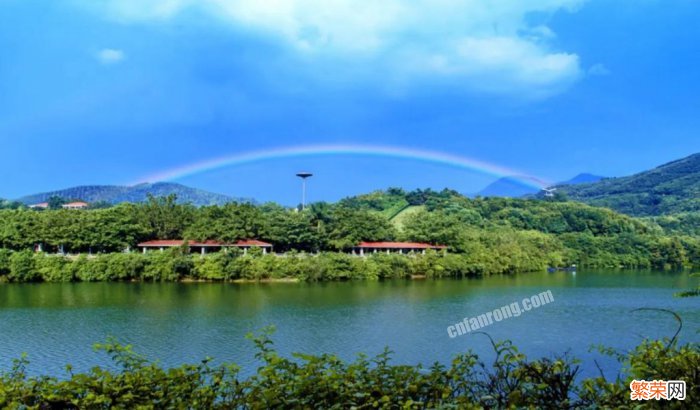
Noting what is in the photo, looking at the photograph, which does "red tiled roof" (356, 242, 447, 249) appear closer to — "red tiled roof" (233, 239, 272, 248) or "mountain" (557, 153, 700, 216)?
"red tiled roof" (233, 239, 272, 248)

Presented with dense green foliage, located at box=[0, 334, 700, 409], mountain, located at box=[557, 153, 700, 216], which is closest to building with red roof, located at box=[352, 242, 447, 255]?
dense green foliage, located at box=[0, 334, 700, 409]

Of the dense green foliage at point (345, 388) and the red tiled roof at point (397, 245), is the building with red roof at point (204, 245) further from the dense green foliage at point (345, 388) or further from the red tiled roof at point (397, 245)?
the dense green foliage at point (345, 388)

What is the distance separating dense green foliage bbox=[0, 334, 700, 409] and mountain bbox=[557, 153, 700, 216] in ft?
292

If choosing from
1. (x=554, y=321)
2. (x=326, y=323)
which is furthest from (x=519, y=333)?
(x=326, y=323)

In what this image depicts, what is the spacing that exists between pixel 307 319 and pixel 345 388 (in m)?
14.9

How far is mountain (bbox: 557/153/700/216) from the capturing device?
8869 cm

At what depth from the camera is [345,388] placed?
2.67 metres

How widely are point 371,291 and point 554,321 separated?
9.81m

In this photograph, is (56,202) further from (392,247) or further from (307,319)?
(307,319)

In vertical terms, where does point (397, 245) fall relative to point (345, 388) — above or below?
above

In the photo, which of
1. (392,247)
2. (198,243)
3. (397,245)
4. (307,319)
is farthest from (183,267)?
(307,319)

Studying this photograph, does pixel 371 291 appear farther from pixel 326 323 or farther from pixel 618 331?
pixel 618 331

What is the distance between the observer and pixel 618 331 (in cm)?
1573

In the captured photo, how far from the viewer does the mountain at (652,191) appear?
88688 millimetres
